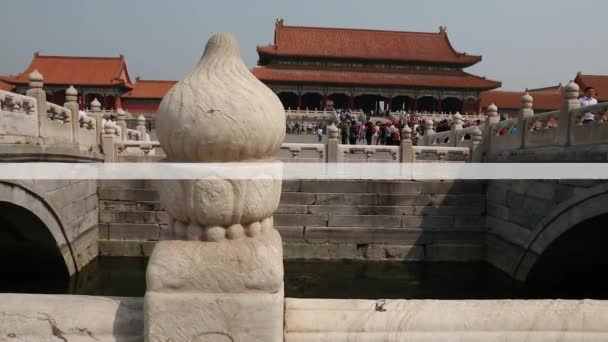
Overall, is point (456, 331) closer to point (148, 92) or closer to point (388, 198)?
point (388, 198)

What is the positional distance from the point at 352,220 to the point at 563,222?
151 inches

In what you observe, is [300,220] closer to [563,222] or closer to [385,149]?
[385,149]

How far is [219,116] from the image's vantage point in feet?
4.27

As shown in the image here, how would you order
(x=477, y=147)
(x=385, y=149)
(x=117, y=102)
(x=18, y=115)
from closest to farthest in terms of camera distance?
(x=18, y=115) < (x=477, y=147) < (x=385, y=149) < (x=117, y=102)

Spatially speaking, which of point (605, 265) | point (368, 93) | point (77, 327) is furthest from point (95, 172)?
point (368, 93)

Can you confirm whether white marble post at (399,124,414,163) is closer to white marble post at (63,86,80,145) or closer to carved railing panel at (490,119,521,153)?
carved railing panel at (490,119,521,153)

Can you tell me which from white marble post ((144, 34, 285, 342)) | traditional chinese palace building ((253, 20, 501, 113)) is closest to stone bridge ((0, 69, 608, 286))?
white marble post ((144, 34, 285, 342))

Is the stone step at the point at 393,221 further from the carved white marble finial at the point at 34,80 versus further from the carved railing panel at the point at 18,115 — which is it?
the carved white marble finial at the point at 34,80

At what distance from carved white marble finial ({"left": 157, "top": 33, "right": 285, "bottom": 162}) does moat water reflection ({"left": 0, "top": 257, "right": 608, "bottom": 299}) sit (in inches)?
242

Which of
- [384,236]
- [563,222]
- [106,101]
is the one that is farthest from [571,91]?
[106,101]

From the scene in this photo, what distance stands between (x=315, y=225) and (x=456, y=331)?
7018mm

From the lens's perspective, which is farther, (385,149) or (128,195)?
(385,149)

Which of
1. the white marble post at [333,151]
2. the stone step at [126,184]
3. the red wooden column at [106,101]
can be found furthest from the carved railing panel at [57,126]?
the red wooden column at [106,101]

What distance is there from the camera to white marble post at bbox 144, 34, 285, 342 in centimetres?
132
